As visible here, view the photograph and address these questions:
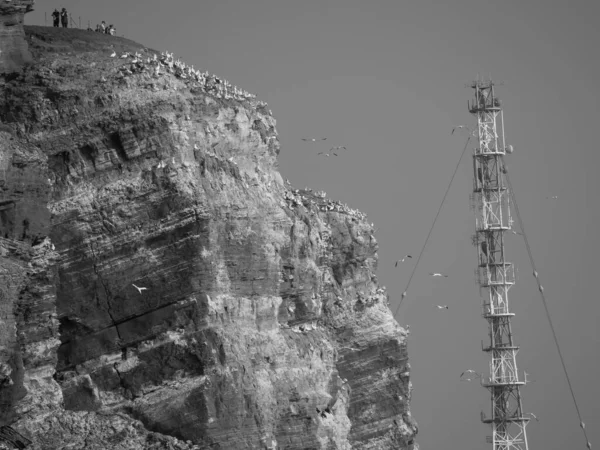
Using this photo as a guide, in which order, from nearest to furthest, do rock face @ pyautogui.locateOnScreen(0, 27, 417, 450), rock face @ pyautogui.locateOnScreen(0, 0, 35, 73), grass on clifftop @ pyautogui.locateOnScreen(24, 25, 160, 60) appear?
rock face @ pyautogui.locateOnScreen(0, 27, 417, 450) → rock face @ pyautogui.locateOnScreen(0, 0, 35, 73) → grass on clifftop @ pyautogui.locateOnScreen(24, 25, 160, 60)

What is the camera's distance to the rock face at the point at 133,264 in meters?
84.4

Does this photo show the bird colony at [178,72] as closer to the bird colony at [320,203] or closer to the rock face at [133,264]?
the rock face at [133,264]

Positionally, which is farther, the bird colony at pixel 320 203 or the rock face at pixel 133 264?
the bird colony at pixel 320 203

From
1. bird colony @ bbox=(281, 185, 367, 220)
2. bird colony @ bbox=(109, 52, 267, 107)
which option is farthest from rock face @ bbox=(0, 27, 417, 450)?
bird colony @ bbox=(281, 185, 367, 220)

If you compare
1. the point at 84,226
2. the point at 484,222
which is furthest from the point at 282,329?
the point at 484,222

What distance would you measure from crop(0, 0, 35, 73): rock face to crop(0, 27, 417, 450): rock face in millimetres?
732

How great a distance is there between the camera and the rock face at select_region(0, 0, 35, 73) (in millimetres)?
89125

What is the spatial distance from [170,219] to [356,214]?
2658 cm

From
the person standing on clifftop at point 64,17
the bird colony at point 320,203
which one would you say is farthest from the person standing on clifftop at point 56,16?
the bird colony at point 320,203

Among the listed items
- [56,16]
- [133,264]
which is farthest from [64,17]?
[133,264]

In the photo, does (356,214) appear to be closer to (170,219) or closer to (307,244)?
(307,244)

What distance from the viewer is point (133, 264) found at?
284 ft

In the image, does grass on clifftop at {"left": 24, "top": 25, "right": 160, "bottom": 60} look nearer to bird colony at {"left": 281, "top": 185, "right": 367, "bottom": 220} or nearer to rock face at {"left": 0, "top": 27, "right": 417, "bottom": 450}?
rock face at {"left": 0, "top": 27, "right": 417, "bottom": 450}

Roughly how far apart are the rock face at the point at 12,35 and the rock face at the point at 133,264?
732mm
